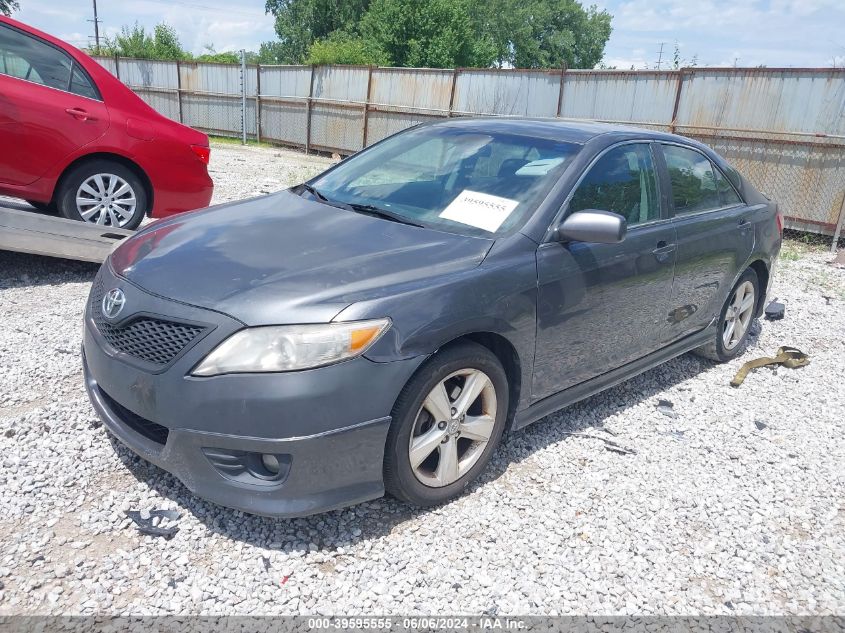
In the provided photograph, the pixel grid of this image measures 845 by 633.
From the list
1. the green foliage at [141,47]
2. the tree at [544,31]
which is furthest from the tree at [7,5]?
the tree at [544,31]

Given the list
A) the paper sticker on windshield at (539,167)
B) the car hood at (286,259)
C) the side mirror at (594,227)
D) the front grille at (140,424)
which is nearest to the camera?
the car hood at (286,259)

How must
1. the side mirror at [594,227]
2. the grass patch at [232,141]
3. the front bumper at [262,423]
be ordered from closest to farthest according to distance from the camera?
the front bumper at [262,423]
the side mirror at [594,227]
the grass patch at [232,141]

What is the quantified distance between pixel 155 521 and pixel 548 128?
9.30 ft

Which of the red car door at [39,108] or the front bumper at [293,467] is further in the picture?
the red car door at [39,108]

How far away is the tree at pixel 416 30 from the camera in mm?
33344

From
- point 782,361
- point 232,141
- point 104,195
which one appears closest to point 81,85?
point 104,195

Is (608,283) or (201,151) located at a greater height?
(201,151)

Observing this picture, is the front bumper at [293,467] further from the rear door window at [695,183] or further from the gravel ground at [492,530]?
the rear door window at [695,183]

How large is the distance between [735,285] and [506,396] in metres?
2.57

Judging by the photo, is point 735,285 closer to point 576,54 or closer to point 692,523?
point 692,523

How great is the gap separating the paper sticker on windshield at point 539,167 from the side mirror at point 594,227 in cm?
38

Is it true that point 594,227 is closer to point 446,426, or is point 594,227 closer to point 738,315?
point 446,426

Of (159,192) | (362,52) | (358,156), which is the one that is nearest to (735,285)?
(358,156)

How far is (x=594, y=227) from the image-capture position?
3.08 meters
